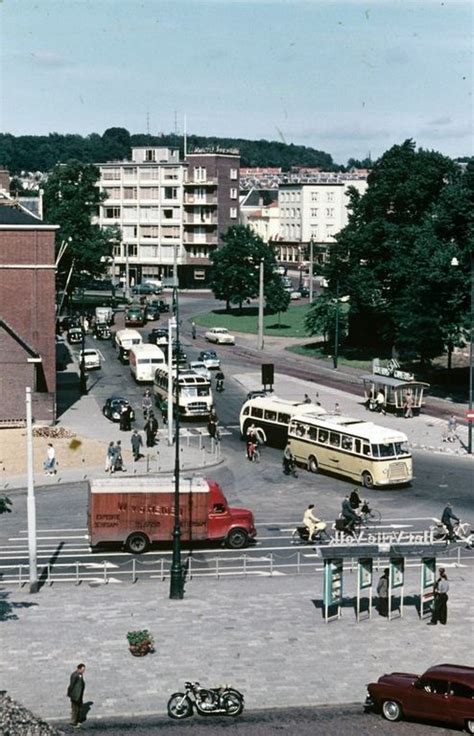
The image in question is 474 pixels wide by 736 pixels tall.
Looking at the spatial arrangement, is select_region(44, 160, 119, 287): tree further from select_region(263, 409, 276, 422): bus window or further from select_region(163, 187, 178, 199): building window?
select_region(263, 409, 276, 422): bus window

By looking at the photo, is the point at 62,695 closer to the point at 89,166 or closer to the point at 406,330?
the point at 406,330

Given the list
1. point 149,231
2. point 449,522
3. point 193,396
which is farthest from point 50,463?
point 149,231

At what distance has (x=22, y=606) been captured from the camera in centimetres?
3600

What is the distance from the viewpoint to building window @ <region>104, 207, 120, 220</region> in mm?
166000

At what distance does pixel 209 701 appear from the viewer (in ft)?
91.2

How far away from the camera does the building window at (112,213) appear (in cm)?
16600

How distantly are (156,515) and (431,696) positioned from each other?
55.4ft

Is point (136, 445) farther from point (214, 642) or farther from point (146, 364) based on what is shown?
point (146, 364)

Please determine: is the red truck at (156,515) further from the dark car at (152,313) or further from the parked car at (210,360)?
the dark car at (152,313)

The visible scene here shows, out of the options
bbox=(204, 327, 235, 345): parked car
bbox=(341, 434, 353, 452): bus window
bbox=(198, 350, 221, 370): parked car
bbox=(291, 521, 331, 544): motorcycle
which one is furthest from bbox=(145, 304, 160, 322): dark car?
bbox=(291, 521, 331, 544): motorcycle

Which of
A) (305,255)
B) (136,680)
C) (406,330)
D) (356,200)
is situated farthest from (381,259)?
(305,255)

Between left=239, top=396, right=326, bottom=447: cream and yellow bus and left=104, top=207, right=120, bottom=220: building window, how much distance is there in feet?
347

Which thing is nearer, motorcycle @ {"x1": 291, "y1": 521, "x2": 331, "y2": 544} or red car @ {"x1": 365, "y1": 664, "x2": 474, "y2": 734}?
red car @ {"x1": 365, "y1": 664, "x2": 474, "y2": 734}

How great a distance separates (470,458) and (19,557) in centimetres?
2720
